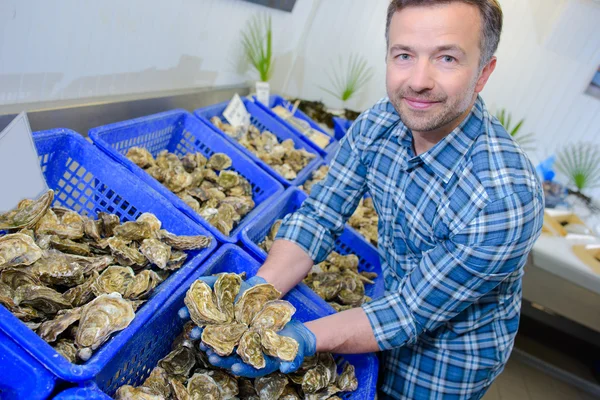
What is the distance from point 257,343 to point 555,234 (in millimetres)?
2907

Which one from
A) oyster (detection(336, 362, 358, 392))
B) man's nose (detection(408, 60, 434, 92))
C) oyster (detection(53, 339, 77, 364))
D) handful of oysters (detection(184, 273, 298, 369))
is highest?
man's nose (detection(408, 60, 434, 92))

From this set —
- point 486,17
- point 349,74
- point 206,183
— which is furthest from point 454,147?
point 349,74

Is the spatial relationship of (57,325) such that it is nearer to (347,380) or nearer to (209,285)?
(209,285)

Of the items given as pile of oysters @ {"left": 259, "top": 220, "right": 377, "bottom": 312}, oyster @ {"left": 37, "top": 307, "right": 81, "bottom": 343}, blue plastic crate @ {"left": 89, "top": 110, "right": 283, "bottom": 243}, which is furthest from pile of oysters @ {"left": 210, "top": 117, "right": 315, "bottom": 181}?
oyster @ {"left": 37, "top": 307, "right": 81, "bottom": 343}

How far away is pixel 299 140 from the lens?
298 centimetres

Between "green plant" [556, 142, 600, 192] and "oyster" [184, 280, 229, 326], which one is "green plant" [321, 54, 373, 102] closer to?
"green plant" [556, 142, 600, 192]

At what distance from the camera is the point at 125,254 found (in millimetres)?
1270

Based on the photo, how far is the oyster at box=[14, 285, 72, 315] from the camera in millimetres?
1042

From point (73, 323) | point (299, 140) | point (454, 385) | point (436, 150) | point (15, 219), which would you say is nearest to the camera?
point (73, 323)

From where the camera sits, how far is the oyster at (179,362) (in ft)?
3.77

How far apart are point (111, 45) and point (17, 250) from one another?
42.2 inches

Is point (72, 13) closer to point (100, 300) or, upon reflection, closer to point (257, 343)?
point (100, 300)

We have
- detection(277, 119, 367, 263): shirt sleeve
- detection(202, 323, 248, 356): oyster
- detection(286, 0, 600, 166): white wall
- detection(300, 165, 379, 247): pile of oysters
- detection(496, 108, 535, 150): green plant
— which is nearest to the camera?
detection(202, 323, 248, 356): oyster

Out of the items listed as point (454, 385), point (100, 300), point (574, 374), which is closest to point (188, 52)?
point (100, 300)
